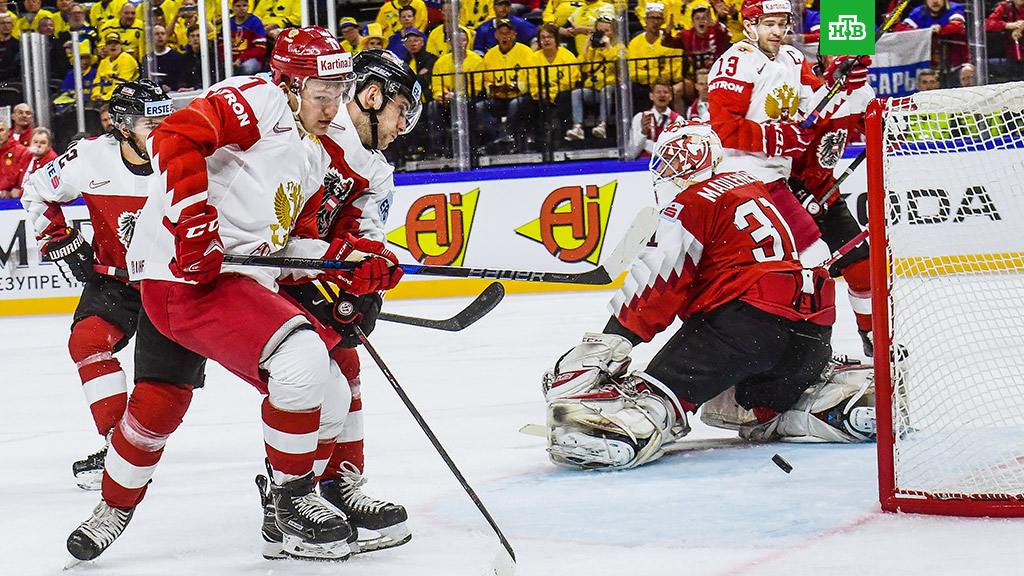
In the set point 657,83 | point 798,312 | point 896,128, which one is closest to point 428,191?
point 657,83

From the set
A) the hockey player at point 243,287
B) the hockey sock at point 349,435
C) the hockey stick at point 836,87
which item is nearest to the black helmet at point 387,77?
the hockey player at point 243,287

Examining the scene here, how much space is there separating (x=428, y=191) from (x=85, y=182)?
4.31 metres

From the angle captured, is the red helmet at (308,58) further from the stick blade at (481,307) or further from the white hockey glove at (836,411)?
the white hockey glove at (836,411)

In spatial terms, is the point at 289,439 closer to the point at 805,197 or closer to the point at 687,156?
the point at 687,156

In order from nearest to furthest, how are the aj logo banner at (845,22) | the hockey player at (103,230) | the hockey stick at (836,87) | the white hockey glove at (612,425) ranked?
the white hockey glove at (612,425), the hockey player at (103,230), the hockey stick at (836,87), the aj logo banner at (845,22)

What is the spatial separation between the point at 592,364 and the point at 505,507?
1.56ft

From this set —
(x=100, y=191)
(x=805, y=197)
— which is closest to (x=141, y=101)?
(x=100, y=191)

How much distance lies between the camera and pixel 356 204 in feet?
9.11

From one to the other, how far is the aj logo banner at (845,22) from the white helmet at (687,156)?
2645mm

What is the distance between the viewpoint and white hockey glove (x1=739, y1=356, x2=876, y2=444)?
3162 millimetres

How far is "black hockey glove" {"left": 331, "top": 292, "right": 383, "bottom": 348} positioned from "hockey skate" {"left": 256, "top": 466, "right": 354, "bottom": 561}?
1.18ft

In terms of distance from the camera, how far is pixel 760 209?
10.2 feet

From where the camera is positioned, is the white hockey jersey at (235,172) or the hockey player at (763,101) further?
the hockey player at (763,101)

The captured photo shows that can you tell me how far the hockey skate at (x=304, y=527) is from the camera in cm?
229
